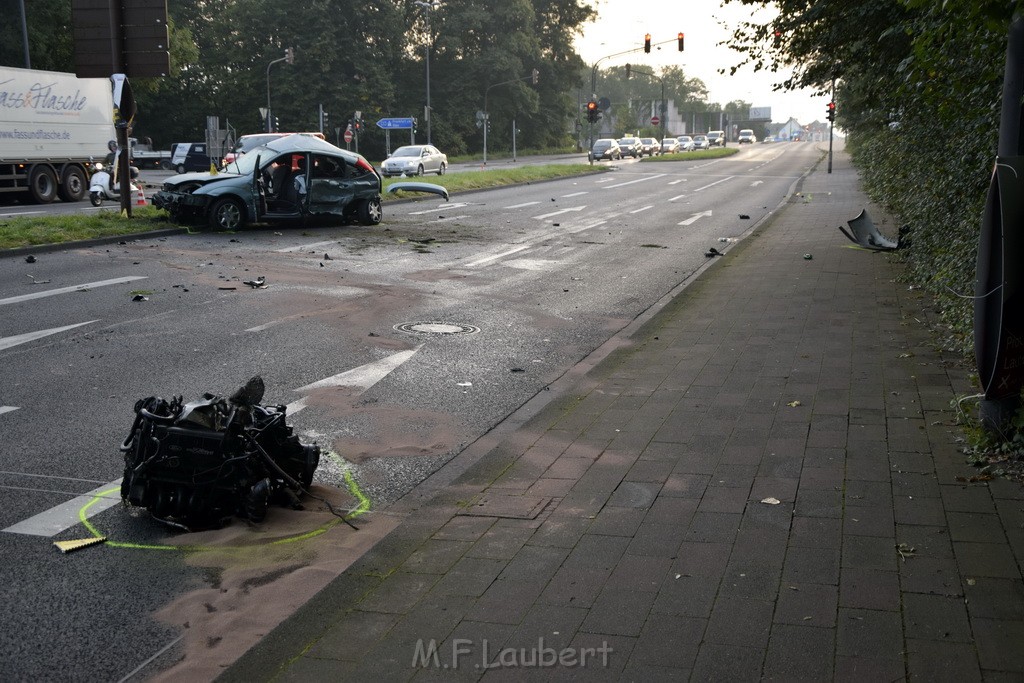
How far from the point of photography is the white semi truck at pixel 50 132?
90.4 ft

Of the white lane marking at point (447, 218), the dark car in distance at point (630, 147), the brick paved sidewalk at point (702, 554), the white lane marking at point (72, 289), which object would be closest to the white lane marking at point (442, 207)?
the white lane marking at point (447, 218)

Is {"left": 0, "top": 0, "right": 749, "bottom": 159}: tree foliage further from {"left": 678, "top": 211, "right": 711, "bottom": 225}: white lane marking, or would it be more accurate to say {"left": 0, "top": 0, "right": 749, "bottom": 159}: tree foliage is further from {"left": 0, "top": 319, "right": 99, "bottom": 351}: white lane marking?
{"left": 0, "top": 319, "right": 99, "bottom": 351}: white lane marking

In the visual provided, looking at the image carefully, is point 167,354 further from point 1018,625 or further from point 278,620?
point 1018,625

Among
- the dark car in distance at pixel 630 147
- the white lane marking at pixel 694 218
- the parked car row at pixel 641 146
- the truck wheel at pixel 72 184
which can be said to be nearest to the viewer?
the white lane marking at pixel 694 218

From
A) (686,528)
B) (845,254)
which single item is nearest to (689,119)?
(845,254)

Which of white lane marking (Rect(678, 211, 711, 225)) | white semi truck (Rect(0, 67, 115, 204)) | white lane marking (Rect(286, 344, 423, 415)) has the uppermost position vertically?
white semi truck (Rect(0, 67, 115, 204))

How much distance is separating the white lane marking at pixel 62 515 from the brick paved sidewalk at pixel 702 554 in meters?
1.67

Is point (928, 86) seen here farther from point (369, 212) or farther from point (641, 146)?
point (641, 146)

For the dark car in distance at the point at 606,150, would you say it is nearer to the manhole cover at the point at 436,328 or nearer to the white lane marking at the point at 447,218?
the white lane marking at the point at 447,218

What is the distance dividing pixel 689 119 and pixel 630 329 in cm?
19305

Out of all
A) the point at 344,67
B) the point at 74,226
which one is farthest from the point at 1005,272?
the point at 344,67

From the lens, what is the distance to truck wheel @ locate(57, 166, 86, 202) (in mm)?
29453

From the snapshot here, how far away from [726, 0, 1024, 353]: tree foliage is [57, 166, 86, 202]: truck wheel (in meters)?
21.2

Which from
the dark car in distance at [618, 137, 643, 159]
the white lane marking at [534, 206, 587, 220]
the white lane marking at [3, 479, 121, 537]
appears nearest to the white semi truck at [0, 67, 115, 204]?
the white lane marking at [534, 206, 587, 220]
